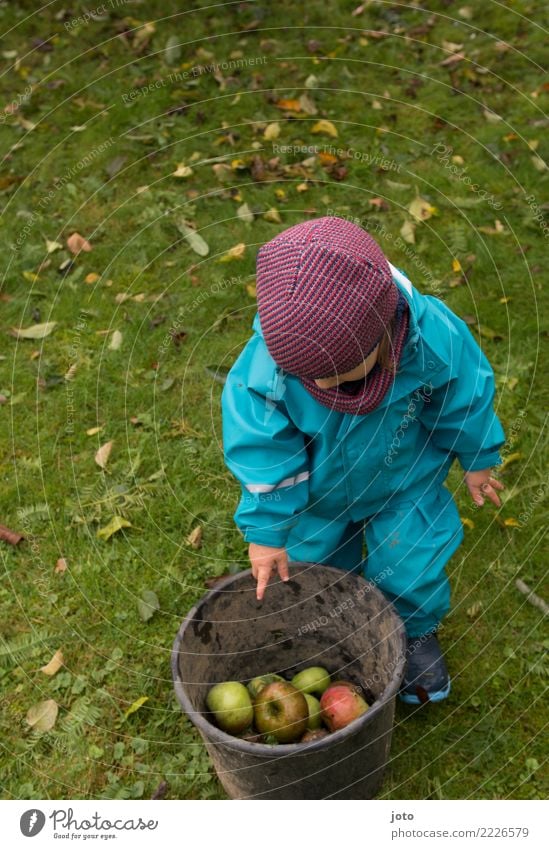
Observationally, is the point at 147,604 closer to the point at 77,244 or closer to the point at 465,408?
the point at 465,408

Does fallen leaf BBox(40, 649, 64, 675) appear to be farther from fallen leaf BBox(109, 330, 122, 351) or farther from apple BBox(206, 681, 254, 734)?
fallen leaf BBox(109, 330, 122, 351)

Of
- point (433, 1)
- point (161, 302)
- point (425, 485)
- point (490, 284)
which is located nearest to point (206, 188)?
point (161, 302)

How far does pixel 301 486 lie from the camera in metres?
2.49

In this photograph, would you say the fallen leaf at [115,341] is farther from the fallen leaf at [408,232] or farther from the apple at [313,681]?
the apple at [313,681]

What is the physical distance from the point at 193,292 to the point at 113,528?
1.40 metres

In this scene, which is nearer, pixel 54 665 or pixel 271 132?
pixel 54 665

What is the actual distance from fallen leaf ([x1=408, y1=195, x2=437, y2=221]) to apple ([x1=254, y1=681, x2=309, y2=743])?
2.78 meters

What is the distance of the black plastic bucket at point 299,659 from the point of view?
2.27 m

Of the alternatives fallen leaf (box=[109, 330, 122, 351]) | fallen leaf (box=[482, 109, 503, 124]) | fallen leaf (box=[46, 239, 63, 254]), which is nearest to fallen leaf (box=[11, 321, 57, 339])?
fallen leaf (box=[109, 330, 122, 351])

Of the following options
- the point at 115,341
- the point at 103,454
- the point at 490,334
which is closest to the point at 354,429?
the point at 103,454

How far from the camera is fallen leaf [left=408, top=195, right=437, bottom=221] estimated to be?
14.9 ft

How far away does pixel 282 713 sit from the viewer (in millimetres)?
2494

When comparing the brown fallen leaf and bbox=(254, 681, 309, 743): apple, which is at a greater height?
bbox=(254, 681, 309, 743): apple

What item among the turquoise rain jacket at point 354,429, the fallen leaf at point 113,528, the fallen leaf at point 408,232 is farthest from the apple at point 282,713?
the fallen leaf at point 408,232
